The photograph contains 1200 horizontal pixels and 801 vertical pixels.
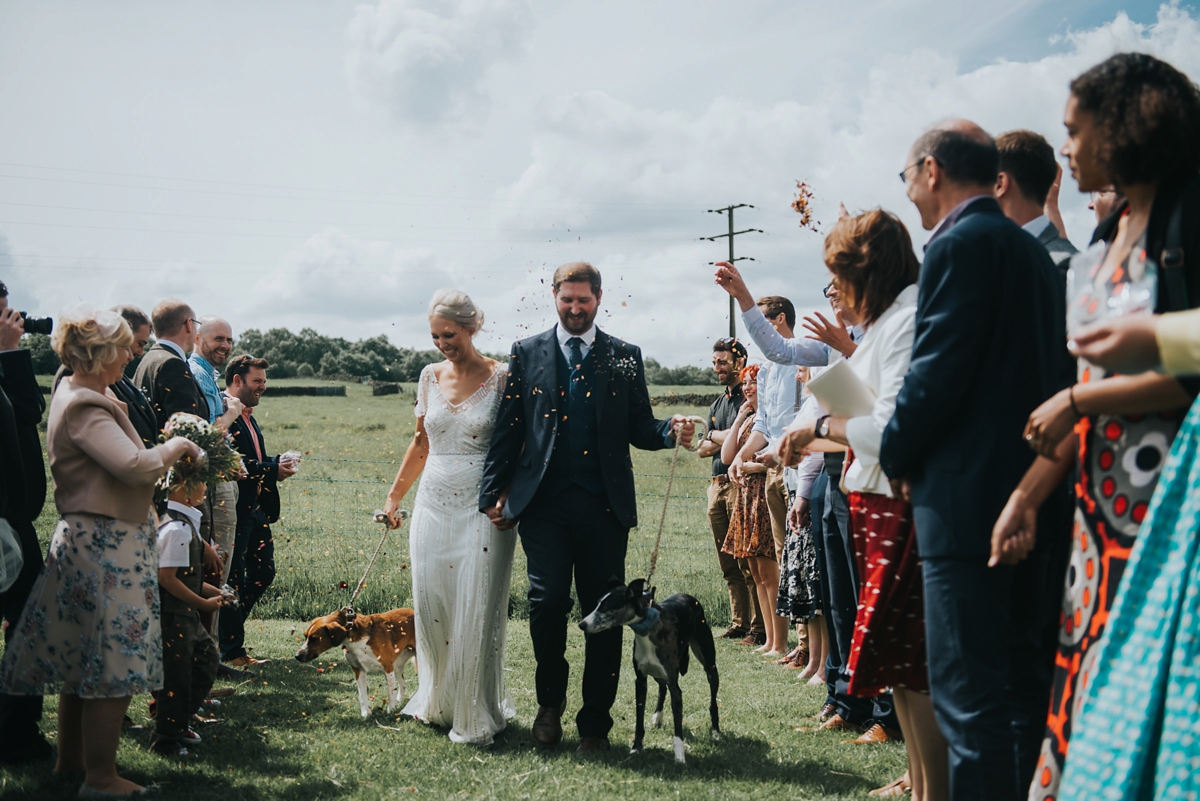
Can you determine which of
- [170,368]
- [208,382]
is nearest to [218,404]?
[208,382]

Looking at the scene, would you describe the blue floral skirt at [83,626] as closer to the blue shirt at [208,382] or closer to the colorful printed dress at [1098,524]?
the blue shirt at [208,382]

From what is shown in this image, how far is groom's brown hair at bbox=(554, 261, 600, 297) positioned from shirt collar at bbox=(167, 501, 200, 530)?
8.24ft

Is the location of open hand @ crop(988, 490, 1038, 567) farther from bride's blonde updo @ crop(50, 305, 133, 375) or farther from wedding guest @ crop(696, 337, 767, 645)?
wedding guest @ crop(696, 337, 767, 645)

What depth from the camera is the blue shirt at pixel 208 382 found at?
6961mm

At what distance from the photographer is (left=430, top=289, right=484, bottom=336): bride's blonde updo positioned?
18.6ft

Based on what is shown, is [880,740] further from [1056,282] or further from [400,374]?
[400,374]

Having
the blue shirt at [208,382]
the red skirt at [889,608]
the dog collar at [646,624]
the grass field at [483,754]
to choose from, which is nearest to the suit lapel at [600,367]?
the dog collar at [646,624]

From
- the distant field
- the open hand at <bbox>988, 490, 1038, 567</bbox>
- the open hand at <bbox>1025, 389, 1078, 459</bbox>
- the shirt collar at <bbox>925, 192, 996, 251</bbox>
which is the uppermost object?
the shirt collar at <bbox>925, 192, 996, 251</bbox>

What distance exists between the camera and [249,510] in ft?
24.8

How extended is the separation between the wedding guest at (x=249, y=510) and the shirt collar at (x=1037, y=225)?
575 centimetres

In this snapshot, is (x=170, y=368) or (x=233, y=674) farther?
(x=233, y=674)

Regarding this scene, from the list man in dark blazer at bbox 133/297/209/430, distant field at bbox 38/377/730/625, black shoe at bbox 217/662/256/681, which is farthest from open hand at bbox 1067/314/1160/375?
distant field at bbox 38/377/730/625

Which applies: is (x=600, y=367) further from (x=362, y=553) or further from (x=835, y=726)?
(x=362, y=553)

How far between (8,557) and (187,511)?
1210mm
